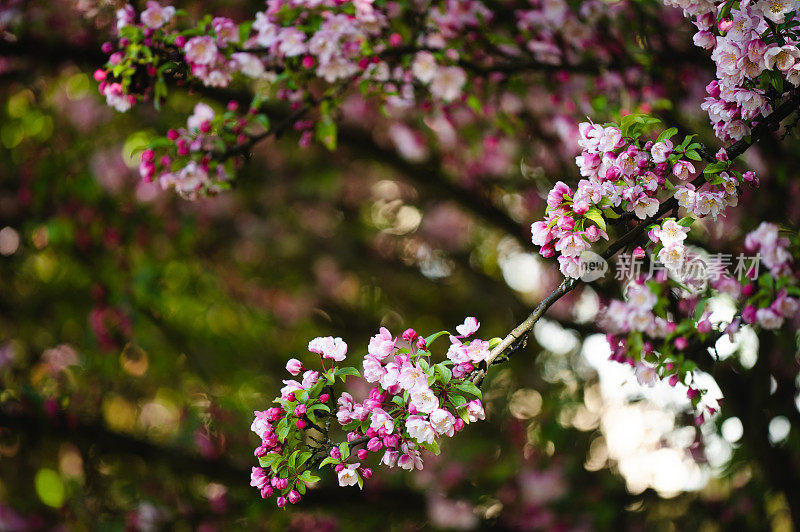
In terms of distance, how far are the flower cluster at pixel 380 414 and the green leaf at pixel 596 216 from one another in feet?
1.21

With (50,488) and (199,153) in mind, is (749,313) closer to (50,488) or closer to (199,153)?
(199,153)

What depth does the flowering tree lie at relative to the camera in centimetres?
157

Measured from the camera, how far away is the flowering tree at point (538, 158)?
157 cm

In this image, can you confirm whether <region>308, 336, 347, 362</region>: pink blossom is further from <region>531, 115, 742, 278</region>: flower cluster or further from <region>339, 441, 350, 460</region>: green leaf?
<region>531, 115, 742, 278</region>: flower cluster

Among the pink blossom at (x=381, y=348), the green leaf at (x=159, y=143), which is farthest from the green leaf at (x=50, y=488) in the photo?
the pink blossom at (x=381, y=348)

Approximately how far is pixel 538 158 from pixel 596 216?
2861mm

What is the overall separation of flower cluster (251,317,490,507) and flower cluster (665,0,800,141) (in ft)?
2.65

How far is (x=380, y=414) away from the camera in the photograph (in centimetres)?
155

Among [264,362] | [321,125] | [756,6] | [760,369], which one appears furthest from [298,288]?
[756,6]

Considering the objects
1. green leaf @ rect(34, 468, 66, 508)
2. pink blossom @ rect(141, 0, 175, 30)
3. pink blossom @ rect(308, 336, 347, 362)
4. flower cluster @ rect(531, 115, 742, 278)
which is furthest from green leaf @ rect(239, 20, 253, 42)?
green leaf @ rect(34, 468, 66, 508)

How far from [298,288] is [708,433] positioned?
140 inches

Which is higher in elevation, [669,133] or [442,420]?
[669,133]

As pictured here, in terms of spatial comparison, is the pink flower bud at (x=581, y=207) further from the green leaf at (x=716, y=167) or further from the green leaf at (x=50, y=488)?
the green leaf at (x=50, y=488)

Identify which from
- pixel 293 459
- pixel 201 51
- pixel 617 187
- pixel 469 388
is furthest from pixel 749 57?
pixel 201 51
